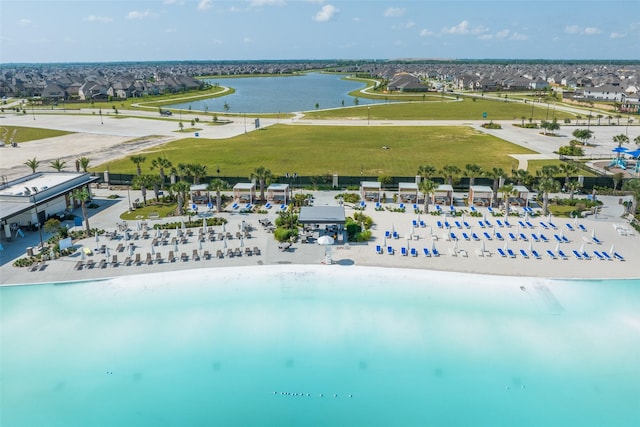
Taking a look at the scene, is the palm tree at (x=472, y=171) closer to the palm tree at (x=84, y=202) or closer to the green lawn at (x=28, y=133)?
the palm tree at (x=84, y=202)

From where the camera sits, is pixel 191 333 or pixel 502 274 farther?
pixel 502 274

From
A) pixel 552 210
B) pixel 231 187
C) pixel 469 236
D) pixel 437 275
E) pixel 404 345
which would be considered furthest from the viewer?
pixel 231 187

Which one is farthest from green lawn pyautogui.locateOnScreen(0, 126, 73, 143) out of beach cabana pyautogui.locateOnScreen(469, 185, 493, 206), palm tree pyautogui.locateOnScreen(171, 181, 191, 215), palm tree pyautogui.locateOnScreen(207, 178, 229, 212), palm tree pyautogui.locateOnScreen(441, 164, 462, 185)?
beach cabana pyautogui.locateOnScreen(469, 185, 493, 206)

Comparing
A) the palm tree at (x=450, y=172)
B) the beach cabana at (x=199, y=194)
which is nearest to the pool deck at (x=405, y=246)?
the beach cabana at (x=199, y=194)

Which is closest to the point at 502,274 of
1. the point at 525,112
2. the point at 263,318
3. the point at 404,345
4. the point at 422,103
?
the point at 404,345

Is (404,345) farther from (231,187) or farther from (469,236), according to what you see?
(231,187)

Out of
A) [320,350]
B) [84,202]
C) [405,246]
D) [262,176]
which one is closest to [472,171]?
[405,246]
